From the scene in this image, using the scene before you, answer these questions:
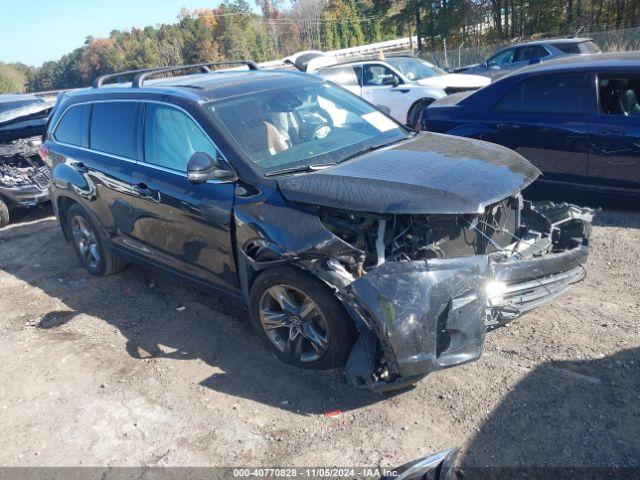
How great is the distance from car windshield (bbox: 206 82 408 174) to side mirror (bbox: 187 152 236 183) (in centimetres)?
22

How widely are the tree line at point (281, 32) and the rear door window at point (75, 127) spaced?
27.5 m

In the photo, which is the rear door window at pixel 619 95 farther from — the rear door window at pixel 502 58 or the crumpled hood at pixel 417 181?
the rear door window at pixel 502 58

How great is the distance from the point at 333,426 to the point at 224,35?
249 feet

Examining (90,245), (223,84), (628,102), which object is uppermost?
(223,84)

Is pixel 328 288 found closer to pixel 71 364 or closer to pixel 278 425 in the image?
pixel 278 425

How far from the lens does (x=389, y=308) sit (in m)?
2.92

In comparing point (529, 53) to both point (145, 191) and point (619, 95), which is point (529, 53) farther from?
point (145, 191)

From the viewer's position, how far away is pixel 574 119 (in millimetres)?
5645

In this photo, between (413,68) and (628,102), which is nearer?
(628,102)

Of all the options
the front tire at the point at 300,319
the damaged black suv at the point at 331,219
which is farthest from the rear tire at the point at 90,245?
the front tire at the point at 300,319

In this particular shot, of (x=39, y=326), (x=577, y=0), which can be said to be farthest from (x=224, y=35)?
(x=39, y=326)

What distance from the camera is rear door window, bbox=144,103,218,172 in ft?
13.1

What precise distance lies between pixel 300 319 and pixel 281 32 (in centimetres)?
8291

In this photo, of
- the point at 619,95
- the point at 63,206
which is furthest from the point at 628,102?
the point at 63,206
